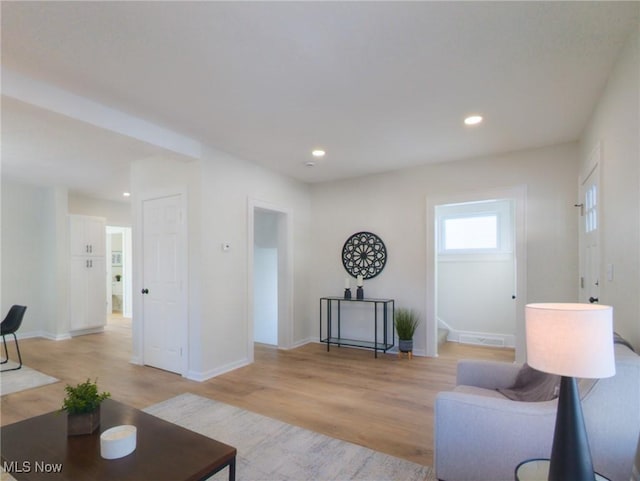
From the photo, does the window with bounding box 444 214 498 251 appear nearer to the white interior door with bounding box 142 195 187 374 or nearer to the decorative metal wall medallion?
the decorative metal wall medallion

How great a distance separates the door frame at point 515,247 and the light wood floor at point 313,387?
1.73 feet

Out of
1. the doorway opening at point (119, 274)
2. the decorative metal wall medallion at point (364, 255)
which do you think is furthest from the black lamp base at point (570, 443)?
the doorway opening at point (119, 274)

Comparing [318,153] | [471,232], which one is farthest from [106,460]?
[471,232]

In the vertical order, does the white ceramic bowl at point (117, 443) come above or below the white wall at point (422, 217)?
below

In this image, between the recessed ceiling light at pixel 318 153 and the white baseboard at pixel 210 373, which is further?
the recessed ceiling light at pixel 318 153

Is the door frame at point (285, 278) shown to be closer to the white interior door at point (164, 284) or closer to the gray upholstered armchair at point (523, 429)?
the white interior door at point (164, 284)

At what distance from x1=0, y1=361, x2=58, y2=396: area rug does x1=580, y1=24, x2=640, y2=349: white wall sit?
5076 mm

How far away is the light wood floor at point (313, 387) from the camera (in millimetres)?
2705

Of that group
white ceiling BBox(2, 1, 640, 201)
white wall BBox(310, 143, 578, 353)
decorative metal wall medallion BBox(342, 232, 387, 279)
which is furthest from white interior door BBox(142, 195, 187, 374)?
decorative metal wall medallion BBox(342, 232, 387, 279)

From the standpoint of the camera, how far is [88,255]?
6.24 meters

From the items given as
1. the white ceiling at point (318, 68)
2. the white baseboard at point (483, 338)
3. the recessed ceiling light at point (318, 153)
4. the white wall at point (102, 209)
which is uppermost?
the white ceiling at point (318, 68)

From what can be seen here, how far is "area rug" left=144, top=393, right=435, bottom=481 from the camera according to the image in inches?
82.0

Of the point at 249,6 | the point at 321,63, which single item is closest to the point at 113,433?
the point at 249,6

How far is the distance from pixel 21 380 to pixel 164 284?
173cm
